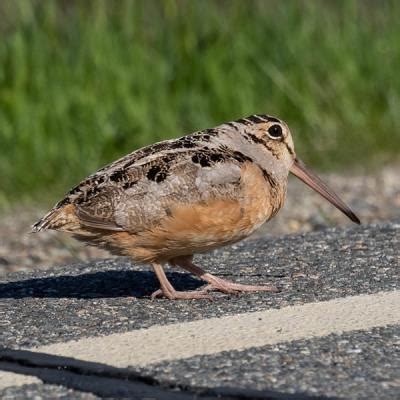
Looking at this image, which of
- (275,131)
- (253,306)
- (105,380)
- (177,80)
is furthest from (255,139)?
(177,80)

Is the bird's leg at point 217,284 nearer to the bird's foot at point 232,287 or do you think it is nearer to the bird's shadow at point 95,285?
the bird's foot at point 232,287

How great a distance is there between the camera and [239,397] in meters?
4.09

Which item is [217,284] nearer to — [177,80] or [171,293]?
[171,293]

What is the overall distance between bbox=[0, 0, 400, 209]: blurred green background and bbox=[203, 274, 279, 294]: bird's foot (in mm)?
4921

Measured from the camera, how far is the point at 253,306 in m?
5.38

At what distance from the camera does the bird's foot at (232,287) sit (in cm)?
570

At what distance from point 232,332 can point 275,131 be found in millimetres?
1518

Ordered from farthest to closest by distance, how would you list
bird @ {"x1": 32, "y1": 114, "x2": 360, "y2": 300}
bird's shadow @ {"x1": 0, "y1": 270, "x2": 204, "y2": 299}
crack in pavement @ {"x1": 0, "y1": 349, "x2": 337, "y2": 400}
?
bird's shadow @ {"x1": 0, "y1": 270, "x2": 204, "y2": 299} < bird @ {"x1": 32, "y1": 114, "x2": 360, "y2": 300} < crack in pavement @ {"x1": 0, "y1": 349, "x2": 337, "y2": 400}

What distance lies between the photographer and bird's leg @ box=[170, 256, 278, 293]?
5.71 m

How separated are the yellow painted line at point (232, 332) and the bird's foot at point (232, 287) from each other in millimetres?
404

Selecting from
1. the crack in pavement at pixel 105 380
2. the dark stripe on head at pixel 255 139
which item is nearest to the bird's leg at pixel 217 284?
the dark stripe on head at pixel 255 139

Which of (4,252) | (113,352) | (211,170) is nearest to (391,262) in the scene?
(211,170)

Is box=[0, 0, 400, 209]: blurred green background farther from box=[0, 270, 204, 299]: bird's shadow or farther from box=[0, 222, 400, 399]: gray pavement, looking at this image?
box=[0, 270, 204, 299]: bird's shadow

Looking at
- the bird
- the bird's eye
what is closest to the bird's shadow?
the bird
